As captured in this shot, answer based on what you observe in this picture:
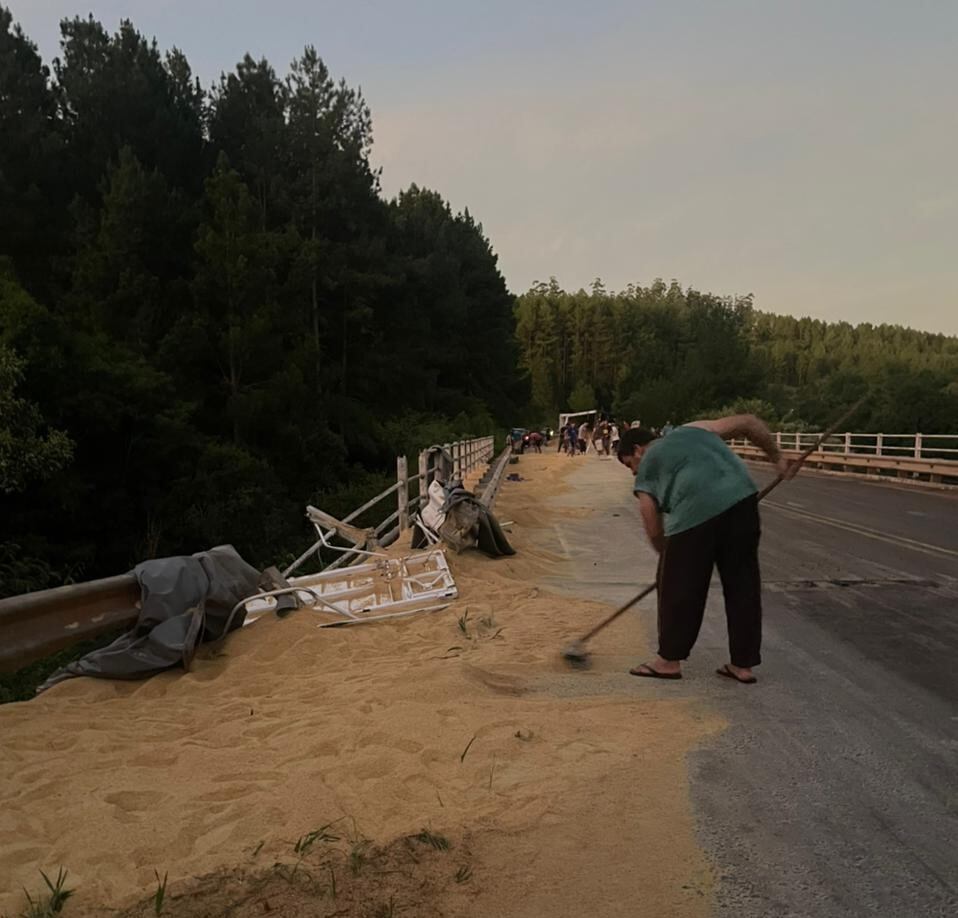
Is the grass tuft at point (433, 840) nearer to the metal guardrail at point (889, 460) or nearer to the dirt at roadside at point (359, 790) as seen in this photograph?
the dirt at roadside at point (359, 790)

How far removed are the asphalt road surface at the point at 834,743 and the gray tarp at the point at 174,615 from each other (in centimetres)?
266

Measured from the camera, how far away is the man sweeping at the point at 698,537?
4707mm

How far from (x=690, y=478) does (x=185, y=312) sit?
1205 inches

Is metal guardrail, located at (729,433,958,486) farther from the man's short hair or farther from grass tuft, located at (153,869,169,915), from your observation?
grass tuft, located at (153,869,169,915)

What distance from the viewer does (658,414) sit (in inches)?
3664

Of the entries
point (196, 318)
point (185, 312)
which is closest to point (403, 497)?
point (196, 318)

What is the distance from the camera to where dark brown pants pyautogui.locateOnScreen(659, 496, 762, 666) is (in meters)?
4.70

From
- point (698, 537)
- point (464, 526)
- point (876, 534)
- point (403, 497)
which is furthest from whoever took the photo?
point (876, 534)

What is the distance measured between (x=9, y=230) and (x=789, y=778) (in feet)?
111

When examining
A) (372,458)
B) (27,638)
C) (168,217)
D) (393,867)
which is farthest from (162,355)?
(393,867)

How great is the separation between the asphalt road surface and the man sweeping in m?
0.28

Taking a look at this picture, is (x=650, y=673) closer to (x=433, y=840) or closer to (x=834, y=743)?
(x=834, y=743)

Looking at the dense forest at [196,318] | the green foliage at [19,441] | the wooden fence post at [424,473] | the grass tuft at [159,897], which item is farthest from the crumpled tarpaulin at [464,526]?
the green foliage at [19,441]

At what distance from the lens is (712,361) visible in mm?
90875
